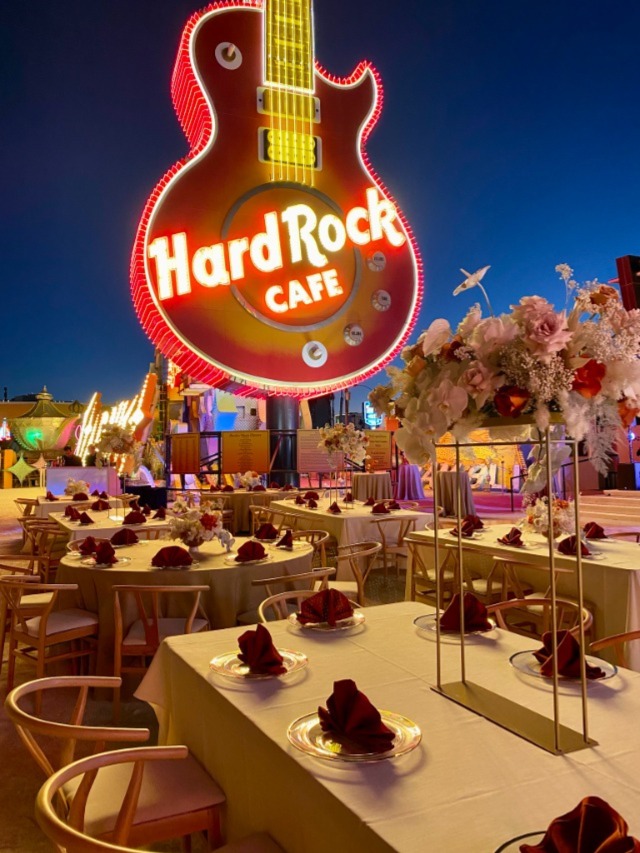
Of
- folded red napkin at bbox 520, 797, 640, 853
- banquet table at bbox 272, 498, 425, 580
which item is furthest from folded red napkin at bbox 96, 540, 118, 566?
folded red napkin at bbox 520, 797, 640, 853

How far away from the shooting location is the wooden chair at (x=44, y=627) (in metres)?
3.67

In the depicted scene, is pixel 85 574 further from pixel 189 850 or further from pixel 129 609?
pixel 189 850

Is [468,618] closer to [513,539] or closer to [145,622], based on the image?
[145,622]

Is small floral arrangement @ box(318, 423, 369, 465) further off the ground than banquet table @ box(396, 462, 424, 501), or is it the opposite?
small floral arrangement @ box(318, 423, 369, 465)

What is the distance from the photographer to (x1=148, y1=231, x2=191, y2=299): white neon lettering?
448 inches

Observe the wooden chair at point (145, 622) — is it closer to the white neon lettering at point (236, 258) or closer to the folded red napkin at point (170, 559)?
the folded red napkin at point (170, 559)

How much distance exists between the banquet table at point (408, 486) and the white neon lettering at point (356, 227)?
17.0ft

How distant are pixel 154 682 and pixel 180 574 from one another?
155 centimetres

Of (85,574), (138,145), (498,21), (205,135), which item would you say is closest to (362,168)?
(205,135)

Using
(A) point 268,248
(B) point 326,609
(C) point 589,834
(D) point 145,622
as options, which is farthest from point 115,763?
(A) point 268,248

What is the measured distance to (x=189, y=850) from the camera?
2.11m

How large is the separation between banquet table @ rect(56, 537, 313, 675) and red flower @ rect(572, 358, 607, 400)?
2902 mm

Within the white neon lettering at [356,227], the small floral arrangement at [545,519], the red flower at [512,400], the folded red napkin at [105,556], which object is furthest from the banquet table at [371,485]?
the red flower at [512,400]

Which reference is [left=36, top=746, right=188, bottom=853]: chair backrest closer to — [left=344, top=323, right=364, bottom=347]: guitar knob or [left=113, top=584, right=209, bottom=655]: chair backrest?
[left=113, top=584, right=209, bottom=655]: chair backrest
